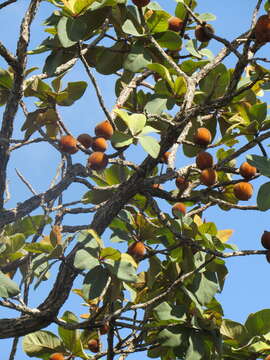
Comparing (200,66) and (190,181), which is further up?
(200,66)

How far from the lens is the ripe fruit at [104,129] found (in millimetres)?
3170

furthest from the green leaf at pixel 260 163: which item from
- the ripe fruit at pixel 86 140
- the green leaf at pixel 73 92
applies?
the green leaf at pixel 73 92

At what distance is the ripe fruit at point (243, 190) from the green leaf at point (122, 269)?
63cm

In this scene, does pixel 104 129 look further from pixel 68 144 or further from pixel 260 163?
pixel 260 163

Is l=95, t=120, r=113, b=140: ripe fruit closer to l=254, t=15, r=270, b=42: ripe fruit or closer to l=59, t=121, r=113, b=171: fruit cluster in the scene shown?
l=59, t=121, r=113, b=171: fruit cluster

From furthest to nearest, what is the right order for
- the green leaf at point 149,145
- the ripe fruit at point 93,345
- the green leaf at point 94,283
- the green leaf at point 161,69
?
the ripe fruit at point 93,345
the green leaf at point 161,69
the green leaf at point 94,283
the green leaf at point 149,145

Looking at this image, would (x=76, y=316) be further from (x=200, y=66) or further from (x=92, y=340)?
(x=200, y=66)

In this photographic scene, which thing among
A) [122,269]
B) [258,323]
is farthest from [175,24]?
[258,323]

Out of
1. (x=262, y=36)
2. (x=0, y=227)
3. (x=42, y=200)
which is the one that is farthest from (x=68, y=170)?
(x=262, y=36)

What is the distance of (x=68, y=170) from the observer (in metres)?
3.31

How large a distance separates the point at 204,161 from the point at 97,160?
508mm

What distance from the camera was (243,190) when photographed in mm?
2973

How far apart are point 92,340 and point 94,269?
0.83 meters

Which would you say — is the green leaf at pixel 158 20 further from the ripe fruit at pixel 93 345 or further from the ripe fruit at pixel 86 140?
the ripe fruit at pixel 93 345
